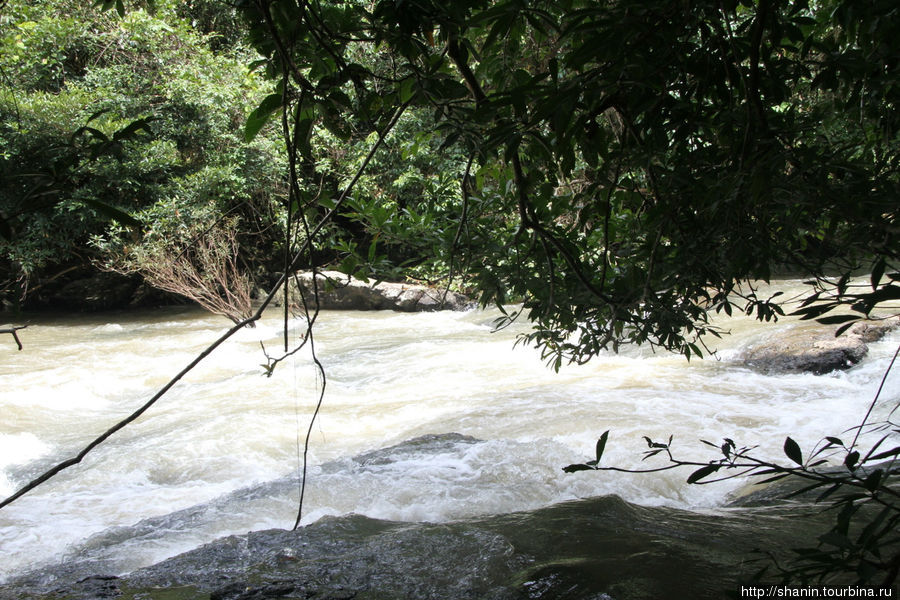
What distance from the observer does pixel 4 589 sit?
231cm

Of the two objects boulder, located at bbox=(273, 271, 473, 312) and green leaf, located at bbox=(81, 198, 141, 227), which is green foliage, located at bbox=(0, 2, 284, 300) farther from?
green leaf, located at bbox=(81, 198, 141, 227)

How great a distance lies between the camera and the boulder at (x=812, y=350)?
612 centimetres

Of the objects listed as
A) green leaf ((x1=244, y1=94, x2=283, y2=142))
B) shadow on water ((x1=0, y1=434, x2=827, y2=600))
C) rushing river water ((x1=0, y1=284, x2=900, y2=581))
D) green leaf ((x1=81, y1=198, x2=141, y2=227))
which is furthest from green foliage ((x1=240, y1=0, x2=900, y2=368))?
rushing river water ((x1=0, y1=284, x2=900, y2=581))

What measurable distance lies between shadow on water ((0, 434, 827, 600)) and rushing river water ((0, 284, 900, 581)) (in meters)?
0.54

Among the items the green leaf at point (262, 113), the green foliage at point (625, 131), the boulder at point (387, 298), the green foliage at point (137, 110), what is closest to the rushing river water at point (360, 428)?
the green foliage at point (625, 131)

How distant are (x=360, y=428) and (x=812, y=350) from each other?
4385mm

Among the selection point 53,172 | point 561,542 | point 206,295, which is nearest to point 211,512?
point 561,542

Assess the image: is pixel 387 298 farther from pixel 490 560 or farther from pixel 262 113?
pixel 262 113

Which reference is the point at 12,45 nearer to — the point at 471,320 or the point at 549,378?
the point at 471,320

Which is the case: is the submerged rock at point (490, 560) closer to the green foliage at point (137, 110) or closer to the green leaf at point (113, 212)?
the green leaf at point (113, 212)

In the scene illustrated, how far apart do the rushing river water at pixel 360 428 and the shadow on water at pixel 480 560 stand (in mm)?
536

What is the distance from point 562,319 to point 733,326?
6665 millimetres

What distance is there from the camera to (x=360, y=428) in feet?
17.6

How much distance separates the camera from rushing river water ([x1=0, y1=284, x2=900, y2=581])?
3.35 meters
